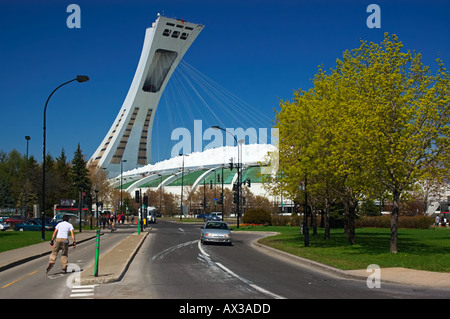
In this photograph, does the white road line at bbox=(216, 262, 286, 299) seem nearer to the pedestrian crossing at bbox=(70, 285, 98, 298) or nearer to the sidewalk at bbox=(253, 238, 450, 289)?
the sidewalk at bbox=(253, 238, 450, 289)

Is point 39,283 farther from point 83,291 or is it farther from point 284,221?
point 284,221

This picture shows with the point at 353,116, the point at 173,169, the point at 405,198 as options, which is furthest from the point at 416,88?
the point at 173,169

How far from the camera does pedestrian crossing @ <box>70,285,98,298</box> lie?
11477mm

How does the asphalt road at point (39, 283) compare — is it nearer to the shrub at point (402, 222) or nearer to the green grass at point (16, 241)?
the green grass at point (16, 241)

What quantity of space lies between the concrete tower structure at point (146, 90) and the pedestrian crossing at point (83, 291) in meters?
130

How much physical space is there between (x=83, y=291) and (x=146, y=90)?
137838 millimetres

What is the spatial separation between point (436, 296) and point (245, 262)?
31.8 ft

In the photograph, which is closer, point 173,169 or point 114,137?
point 114,137

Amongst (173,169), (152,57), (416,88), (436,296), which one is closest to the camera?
(436,296)

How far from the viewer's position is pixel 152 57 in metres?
139

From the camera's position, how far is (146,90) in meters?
147

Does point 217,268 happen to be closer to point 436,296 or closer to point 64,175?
point 436,296

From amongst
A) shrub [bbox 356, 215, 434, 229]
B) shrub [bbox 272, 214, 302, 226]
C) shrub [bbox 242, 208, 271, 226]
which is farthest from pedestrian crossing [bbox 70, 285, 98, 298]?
shrub [bbox 242, 208, 271, 226]
